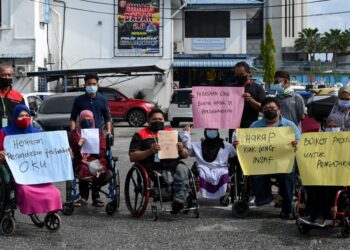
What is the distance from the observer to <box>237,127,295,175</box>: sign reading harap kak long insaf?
7.89m

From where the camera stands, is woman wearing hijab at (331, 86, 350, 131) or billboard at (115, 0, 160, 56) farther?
billboard at (115, 0, 160, 56)

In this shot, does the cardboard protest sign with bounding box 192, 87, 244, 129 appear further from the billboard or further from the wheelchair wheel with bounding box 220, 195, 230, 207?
the billboard

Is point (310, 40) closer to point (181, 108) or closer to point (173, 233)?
point (181, 108)

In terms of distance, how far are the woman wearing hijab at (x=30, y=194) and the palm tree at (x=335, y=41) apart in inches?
3881

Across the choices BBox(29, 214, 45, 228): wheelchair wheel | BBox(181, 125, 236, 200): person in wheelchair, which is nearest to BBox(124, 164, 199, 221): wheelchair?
BBox(181, 125, 236, 200): person in wheelchair

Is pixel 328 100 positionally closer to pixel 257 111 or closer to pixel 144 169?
pixel 257 111

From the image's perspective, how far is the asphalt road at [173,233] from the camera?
668cm

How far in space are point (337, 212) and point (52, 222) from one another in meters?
3.21

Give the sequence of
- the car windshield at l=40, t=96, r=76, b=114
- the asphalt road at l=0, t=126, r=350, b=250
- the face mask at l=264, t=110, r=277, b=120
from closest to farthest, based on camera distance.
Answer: the asphalt road at l=0, t=126, r=350, b=250
the face mask at l=264, t=110, r=277, b=120
the car windshield at l=40, t=96, r=76, b=114

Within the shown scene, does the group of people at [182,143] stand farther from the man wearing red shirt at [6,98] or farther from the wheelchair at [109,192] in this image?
the wheelchair at [109,192]

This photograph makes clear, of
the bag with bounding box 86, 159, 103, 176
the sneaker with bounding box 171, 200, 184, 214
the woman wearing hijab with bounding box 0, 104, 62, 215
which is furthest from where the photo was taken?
the bag with bounding box 86, 159, 103, 176

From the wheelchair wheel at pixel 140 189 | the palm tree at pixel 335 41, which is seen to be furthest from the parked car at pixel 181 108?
the palm tree at pixel 335 41

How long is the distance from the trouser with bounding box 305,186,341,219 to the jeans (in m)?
1.61

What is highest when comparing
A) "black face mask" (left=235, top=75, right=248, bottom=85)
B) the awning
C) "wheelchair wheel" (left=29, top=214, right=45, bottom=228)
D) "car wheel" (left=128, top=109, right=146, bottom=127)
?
→ the awning
